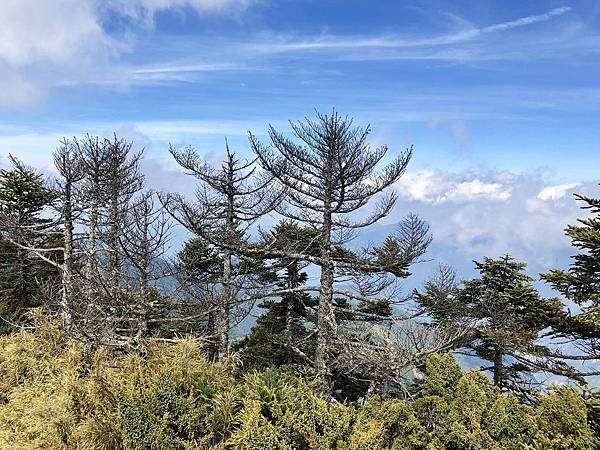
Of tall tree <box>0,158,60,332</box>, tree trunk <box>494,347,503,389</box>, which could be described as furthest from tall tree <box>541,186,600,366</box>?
tall tree <box>0,158,60,332</box>

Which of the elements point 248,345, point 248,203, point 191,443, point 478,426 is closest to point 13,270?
point 248,345

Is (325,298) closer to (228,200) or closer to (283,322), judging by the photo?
(228,200)

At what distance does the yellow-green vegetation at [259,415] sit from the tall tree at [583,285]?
3.98 meters

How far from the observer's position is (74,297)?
11227 mm

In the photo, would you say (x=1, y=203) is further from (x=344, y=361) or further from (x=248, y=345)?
(x=344, y=361)

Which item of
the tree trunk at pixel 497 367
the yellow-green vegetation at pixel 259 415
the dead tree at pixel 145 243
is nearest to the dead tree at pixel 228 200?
the dead tree at pixel 145 243

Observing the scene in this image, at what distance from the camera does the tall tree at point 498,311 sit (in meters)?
11.2

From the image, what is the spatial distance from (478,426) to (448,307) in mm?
9902

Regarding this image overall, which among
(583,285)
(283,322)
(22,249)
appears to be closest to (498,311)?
(583,285)

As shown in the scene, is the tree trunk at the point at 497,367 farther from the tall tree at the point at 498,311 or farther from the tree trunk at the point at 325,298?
the tree trunk at the point at 325,298

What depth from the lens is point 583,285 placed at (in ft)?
31.0

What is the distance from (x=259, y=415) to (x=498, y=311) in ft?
43.2

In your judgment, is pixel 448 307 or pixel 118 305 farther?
pixel 448 307

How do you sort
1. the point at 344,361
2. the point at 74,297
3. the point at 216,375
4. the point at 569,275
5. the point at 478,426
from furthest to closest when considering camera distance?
the point at 344,361 → the point at 74,297 → the point at 569,275 → the point at 216,375 → the point at 478,426
